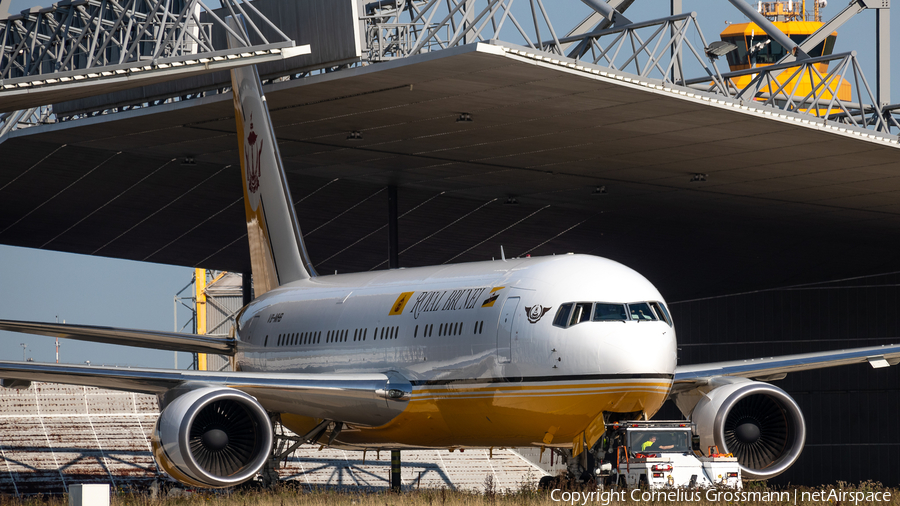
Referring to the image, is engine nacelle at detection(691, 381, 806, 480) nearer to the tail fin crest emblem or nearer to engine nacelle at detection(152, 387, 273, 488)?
engine nacelle at detection(152, 387, 273, 488)

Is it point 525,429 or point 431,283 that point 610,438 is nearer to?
point 525,429

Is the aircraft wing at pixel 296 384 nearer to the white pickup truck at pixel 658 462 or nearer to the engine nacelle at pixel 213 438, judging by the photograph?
the engine nacelle at pixel 213 438

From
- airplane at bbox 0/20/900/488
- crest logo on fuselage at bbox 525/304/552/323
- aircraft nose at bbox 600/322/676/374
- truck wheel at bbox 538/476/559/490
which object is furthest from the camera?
truck wheel at bbox 538/476/559/490

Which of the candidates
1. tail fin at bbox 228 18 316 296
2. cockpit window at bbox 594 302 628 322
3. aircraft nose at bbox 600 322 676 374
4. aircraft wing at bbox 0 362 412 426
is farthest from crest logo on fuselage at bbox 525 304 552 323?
tail fin at bbox 228 18 316 296

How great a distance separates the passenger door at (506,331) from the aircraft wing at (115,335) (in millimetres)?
7929

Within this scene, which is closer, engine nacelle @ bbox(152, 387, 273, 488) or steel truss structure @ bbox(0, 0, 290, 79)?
steel truss structure @ bbox(0, 0, 290, 79)

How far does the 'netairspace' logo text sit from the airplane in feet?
4.24

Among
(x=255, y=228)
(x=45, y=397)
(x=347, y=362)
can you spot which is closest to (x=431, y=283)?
(x=347, y=362)

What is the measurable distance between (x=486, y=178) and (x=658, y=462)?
16.4 metres

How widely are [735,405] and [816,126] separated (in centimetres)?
709

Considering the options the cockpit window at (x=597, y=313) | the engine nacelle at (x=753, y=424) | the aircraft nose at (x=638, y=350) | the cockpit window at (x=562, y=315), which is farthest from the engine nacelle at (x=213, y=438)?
the engine nacelle at (x=753, y=424)

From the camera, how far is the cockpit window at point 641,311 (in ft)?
57.0

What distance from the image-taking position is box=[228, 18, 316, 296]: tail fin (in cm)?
2500

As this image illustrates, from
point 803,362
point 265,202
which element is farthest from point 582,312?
point 265,202
